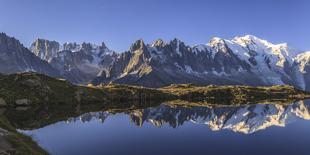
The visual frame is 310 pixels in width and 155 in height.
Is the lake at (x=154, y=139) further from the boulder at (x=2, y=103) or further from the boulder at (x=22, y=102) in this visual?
the boulder at (x=22, y=102)

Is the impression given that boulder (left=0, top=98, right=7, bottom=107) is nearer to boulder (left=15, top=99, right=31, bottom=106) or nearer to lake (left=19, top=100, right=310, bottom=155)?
boulder (left=15, top=99, right=31, bottom=106)

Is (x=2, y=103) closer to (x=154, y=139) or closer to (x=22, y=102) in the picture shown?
(x=22, y=102)

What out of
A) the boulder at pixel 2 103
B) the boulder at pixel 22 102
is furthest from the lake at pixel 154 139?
the boulder at pixel 22 102

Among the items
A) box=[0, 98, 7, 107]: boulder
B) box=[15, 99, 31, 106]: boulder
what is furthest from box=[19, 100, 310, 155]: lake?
box=[15, 99, 31, 106]: boulder

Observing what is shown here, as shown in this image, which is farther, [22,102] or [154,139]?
[22,102]

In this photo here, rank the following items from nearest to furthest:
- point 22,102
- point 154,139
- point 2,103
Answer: point 154,139 → point 2,103 → point 22,102

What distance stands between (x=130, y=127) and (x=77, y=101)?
92.7 m

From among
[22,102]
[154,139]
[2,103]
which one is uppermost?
[22,102]

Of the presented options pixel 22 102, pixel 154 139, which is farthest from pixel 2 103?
pixel 154 139

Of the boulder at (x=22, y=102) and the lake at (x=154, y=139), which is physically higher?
the boulder at (x=22, y=102)

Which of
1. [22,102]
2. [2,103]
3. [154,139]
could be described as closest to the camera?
[154,139]

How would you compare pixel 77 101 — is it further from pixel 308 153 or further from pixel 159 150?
pixel 308 153

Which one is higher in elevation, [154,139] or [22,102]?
[22,102]

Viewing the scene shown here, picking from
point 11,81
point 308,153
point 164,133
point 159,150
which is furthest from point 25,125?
point 11,81
